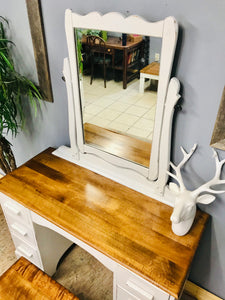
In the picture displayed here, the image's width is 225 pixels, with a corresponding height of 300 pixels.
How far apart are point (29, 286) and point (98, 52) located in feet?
4.41

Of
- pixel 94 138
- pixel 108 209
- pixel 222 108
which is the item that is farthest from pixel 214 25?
pixel 108 209

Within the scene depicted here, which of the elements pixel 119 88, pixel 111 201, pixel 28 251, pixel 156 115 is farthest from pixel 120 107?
pixel 28 251

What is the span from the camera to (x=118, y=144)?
1.55 meters

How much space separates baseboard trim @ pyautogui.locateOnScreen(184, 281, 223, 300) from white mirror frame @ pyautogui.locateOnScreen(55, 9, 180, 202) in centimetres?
77

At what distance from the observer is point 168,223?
1354 millimetres

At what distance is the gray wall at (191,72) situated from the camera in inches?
41.9

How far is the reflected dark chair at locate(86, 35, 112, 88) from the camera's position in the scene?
1.31m

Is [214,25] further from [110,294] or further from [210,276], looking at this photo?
[110,294]

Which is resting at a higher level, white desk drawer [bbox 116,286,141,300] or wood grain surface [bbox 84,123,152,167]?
wood grain surface [bbox 84,123,152,167]

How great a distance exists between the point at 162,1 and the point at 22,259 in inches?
62.6

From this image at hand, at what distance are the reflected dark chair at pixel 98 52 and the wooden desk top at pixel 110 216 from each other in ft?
2.22

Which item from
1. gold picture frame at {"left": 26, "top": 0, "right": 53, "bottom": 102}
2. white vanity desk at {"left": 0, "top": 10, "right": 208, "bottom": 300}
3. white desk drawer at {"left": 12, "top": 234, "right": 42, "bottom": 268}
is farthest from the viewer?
white desk drawer at {"left": 12, "top": 234, "right": 42, "bottom": 268}

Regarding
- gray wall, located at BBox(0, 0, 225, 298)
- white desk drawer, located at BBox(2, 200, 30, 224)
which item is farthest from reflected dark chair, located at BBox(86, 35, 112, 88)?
white desk drawer, located at BBox(2, 200, 30, 224)

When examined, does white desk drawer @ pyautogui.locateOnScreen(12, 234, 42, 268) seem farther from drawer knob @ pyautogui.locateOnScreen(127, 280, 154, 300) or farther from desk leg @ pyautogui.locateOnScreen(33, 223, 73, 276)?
drawer knob @ pyautogui.locateOnScreen(127, 280, 154, 300)
